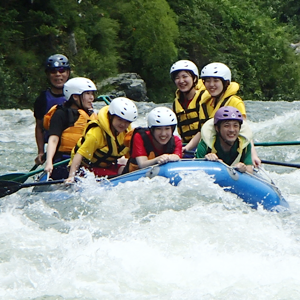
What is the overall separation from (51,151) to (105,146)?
54cm

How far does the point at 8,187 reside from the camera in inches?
246

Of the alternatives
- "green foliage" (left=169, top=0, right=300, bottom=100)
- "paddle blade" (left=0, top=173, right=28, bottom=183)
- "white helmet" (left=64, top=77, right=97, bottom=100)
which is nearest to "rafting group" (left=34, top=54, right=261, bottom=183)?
"white helmet" (left=64, top=77, right=97, bottom=100)

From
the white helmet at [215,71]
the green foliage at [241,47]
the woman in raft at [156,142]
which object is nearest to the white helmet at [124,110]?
the woman in raft at [156,142]

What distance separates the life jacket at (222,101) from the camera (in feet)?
20.6

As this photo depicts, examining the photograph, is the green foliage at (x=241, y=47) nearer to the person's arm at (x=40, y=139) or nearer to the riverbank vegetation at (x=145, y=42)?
the riverbank vegetation at (x=145, y=42)

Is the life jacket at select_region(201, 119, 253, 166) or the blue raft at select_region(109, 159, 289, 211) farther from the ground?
the life jacket at select_region(201, 119, 253, 166)

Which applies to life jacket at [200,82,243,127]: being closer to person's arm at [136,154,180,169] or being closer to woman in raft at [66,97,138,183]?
woman in raft at [66,97,138,183]

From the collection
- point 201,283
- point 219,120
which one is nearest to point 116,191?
point 219,120

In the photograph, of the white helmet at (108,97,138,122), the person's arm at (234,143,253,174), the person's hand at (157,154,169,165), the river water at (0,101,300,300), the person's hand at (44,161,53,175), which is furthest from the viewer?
the person's hand at (44,161,53,175)

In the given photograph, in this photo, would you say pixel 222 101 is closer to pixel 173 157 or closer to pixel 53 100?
pixel 173 157

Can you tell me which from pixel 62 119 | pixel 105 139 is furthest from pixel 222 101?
pixel 62 119

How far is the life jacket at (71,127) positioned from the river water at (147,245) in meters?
0.54

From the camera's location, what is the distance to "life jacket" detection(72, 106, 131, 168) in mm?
5844

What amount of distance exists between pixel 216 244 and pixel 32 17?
11847 millimetres
